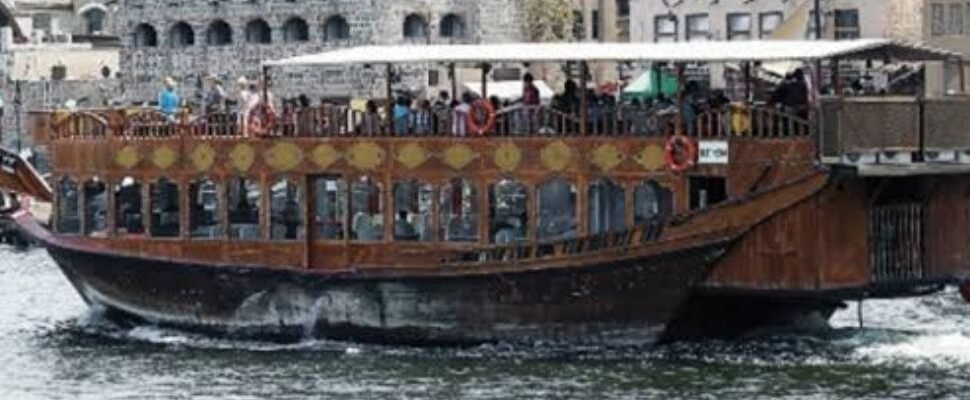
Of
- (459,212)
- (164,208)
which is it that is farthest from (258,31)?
(459,212)

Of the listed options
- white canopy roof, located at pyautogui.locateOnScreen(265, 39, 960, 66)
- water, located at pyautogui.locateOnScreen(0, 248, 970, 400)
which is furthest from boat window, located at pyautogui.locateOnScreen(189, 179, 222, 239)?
white canopy roof, located at pyautogui.locateOnScreen(265, 39, 960, 66)

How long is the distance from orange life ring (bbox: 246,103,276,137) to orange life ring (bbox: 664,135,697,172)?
5.17 metres

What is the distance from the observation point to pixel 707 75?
4550 cm

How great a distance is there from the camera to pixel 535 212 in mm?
35750

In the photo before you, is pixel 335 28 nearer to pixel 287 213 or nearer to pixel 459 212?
pixel 287 213

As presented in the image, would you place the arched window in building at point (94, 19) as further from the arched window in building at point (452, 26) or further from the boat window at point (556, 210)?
the boat window at point (556, 210)

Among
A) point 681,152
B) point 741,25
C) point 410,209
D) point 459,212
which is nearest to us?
point 681,152

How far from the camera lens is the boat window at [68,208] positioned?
131 ft

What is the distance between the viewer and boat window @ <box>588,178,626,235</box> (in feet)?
116

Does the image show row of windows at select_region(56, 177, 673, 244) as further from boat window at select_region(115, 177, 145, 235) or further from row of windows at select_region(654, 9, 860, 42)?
row of windows at select_region(654, 9, 860, 42)

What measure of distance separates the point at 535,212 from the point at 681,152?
2.07m

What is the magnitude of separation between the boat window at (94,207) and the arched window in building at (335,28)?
37.5m

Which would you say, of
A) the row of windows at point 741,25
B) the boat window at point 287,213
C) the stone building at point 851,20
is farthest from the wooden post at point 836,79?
the row of windows at point 741,25

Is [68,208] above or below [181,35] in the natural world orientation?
below
